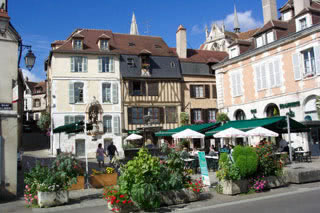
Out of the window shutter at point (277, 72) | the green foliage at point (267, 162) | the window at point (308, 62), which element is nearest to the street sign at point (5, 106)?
the green foliage at point (267, 162)

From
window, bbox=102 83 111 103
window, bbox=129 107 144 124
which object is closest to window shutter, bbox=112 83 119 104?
window, bbox=102 83 111 103

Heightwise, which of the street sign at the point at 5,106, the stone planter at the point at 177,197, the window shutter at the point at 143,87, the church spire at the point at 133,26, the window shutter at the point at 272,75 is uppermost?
the church spire at the point at 133,26

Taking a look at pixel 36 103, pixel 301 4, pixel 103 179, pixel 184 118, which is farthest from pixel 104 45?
pixel 36 103

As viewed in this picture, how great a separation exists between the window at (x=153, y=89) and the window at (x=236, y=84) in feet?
23.3

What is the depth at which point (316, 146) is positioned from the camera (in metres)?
17.8

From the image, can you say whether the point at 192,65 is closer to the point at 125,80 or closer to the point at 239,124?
the point at 125,80

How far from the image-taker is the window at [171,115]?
27141mm

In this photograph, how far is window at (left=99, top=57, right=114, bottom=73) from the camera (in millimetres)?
25891

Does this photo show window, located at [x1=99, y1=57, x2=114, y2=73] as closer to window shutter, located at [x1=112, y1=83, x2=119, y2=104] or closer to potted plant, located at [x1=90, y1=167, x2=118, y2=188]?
window shutter, located at [x1=112, y1=83, x2=119, y2=104]

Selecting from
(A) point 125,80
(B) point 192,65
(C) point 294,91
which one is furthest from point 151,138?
(C) point 294,91

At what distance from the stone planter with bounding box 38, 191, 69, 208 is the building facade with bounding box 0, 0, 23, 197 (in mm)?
1823

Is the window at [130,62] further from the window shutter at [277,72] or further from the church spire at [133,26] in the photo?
the church spire at [133,26]

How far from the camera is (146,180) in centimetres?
687

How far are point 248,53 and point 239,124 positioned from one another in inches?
293
